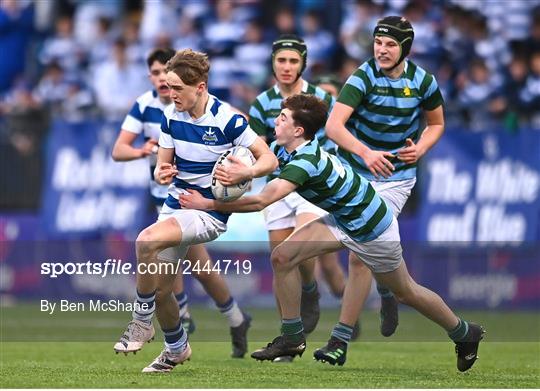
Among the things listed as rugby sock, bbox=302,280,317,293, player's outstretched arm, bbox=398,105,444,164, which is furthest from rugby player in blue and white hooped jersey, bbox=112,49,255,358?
player's outstretched arm, bbox=398,105,444,164

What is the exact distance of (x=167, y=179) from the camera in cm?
949

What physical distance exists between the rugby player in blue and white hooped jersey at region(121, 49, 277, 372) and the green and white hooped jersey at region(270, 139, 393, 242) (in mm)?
231

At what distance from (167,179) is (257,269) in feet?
27.3

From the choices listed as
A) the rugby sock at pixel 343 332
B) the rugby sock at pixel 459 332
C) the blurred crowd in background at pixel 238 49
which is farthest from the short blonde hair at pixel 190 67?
the blurred crowd in background at pixel 238 49

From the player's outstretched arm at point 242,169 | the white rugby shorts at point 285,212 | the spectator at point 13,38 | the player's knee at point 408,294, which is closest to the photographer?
the player's outstretched arm at point 242,169

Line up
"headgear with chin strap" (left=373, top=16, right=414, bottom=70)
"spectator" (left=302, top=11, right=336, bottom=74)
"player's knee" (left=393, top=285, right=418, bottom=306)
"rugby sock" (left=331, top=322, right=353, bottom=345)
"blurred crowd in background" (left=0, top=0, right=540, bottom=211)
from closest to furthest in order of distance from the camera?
"player's knee" (left=393, top=285, right=418, bottom=306)
"rugby sock" (left=331, top=322, right=353, bottom=345)
"headgear with chin strap" (left=373, top=16, right=414, bottom=70)
"blurred crowd in background" (left=0, top=0, right=540, bottom=211)
"spectator" (left=302, top=11, right=336, bottom=74)

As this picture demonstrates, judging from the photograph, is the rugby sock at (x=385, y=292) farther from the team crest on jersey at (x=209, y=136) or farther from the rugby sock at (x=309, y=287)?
the team crest on jersey at (x=209, y=136)

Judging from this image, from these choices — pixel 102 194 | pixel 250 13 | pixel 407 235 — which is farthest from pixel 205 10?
pixel 407 235

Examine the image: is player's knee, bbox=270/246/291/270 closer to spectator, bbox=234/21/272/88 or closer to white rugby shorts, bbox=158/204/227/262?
white rugby shorts, bbox=158/204/227/262

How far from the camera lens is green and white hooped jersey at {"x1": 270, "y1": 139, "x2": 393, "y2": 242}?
9.53m

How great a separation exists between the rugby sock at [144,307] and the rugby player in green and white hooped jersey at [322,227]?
0.70 m

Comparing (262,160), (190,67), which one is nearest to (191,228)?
(262,160)

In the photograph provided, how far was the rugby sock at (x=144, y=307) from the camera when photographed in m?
9.77

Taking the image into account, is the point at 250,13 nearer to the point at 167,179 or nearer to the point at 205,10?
the point at 205,10
